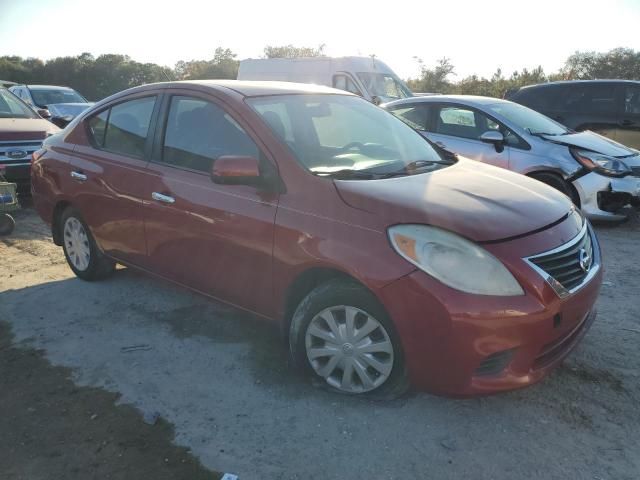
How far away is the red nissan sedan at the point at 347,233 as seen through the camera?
8.61ft

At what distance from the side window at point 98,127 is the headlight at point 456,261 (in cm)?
284

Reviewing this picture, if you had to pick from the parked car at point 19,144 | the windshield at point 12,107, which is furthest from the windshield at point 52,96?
the parked car at point 19,144

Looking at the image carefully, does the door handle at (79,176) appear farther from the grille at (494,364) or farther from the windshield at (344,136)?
the grille at (494,364)

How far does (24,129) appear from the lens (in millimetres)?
7828

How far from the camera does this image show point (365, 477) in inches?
97.3

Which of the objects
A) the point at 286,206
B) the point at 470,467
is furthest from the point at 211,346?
the point at 470,467

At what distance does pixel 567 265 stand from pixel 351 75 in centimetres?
1119

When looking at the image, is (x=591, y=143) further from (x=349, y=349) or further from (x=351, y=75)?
(x=351, y=75)

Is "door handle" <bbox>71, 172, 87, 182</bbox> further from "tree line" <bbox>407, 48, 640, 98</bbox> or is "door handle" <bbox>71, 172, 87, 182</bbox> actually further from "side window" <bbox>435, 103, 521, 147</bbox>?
"tree line" <bbox>407, 48, 640, 98</bbox>

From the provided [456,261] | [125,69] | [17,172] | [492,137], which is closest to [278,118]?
[456,261]

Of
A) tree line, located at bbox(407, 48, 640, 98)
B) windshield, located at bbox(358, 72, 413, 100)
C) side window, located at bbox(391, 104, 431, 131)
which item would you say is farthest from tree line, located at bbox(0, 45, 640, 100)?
side window, located at bbox(391, 104, 431, 131)

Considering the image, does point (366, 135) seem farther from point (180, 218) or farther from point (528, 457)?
point (528, 457)

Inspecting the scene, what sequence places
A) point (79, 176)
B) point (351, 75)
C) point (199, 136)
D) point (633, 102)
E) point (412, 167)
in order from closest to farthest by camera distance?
point (412, 167) < point (199, 136) < point (79, 176) < point (633, 102) < point (351, 75)

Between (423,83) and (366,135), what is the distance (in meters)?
29.0
